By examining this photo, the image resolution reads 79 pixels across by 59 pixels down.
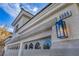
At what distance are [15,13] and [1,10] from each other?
0.73ft

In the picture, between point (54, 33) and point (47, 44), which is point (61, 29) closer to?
point (54, 33)

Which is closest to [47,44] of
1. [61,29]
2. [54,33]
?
[54,33]

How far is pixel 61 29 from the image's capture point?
1.29 meters

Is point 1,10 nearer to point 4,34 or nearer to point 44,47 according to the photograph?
point 4,34

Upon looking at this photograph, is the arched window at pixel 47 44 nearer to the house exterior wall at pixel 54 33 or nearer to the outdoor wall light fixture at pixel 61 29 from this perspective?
the house exterior wall at pixel 54 33

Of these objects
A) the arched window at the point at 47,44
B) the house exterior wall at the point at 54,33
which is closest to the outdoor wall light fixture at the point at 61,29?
the house exterior wall at the point at 54,33

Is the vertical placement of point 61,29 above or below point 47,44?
above

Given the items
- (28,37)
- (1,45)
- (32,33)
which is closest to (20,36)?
(28,37)

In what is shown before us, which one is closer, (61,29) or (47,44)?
(61,29)

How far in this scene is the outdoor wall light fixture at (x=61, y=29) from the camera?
124 centimetres

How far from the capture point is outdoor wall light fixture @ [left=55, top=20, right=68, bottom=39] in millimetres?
1243

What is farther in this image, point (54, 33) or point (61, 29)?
point (54, 33)

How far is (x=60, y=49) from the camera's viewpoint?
1.28 meters

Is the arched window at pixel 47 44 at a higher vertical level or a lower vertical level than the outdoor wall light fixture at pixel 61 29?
lower
